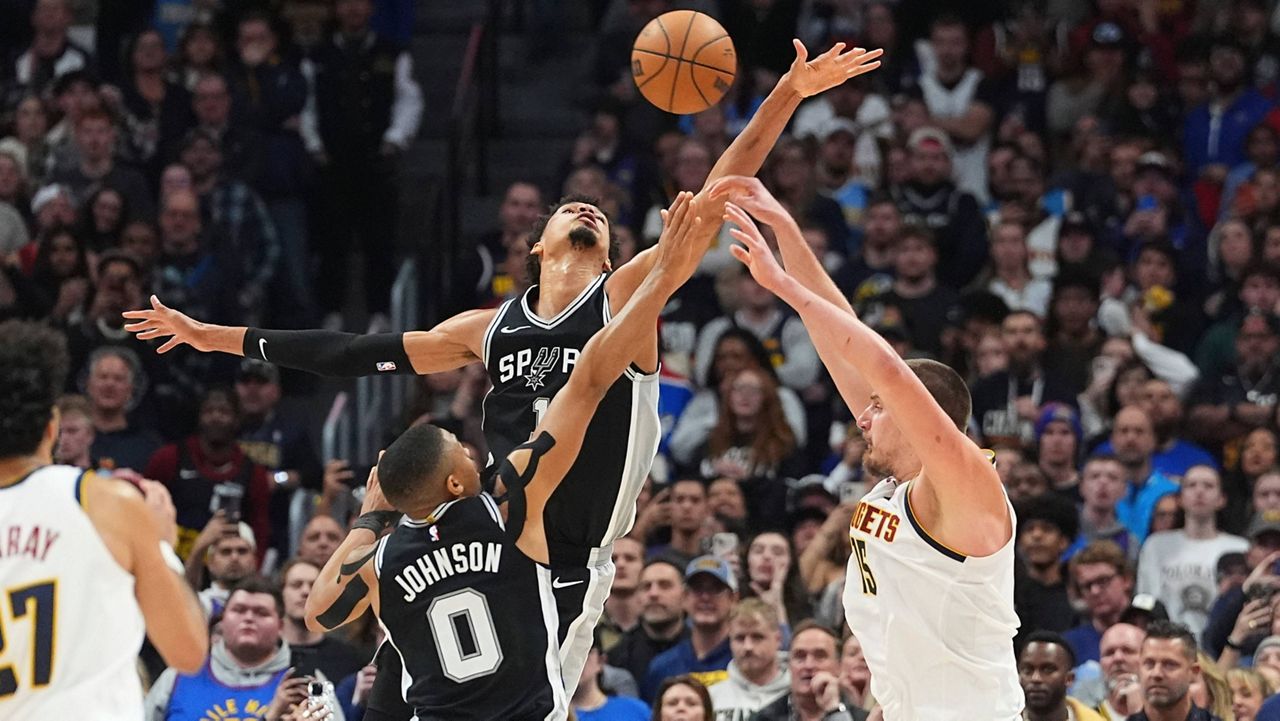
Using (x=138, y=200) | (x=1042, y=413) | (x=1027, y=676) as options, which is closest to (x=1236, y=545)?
(x=1042, y=413)

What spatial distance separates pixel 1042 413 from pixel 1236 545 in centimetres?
174

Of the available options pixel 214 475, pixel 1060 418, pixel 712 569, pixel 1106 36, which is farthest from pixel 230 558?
pixel 1106 36

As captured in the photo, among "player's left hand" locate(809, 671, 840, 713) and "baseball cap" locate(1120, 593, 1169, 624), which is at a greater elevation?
"baseball cap" locate(1120, 593, 1169, 624)

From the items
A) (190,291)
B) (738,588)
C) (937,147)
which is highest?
(937,147)

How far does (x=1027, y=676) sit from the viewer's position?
9570 millimetres

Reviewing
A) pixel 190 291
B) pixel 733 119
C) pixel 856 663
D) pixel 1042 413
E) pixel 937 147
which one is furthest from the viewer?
pixel 733 119

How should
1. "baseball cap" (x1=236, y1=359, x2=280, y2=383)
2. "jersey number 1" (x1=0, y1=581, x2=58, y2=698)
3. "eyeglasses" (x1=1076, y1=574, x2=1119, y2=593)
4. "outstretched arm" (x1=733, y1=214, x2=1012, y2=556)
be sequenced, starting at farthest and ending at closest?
"baseball cap" (x1=236, y1=359, x2=280, y2=383)
"eyeglasses" (x1=1076, y1=574, x2=1119, y2=593)
"outstretched arm" (x1=733, y1=214, x2=1012, y2=556)
"jersey number 1" (x1=0, y1=581, x2=58, y2=698)

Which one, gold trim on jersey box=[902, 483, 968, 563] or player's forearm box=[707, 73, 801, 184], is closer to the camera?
gold trim on jersey box=[902, 483, 968, 563]

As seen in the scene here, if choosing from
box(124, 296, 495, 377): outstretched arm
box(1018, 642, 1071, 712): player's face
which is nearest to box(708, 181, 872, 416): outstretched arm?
box(124, 296, 495, 377): outstretched arm

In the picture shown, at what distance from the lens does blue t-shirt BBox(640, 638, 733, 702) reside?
11.1 m

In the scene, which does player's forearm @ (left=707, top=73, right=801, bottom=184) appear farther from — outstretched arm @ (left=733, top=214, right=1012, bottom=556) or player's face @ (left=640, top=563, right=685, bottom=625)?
player's face @ (left=640, top=563, right=685, bottom=625)

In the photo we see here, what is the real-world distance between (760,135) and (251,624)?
4483 millimetres

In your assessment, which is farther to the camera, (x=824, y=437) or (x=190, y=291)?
(x=190, y=291)

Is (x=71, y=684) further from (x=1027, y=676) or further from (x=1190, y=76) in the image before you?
(x=1190, y=76)
